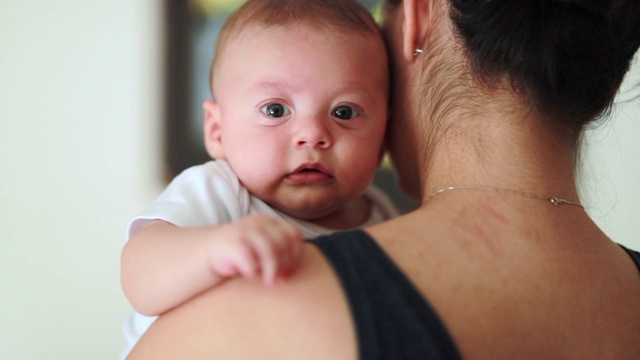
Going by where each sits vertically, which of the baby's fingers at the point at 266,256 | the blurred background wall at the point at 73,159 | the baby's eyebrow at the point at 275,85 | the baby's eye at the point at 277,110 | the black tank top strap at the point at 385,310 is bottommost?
the blurred background wall at the point at 73,159

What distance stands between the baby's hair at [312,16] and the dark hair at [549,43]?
0.26 m

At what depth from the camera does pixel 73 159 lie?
231cm

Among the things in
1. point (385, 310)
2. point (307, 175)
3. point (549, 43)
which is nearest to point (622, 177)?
point (307, 175)

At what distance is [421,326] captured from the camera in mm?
734

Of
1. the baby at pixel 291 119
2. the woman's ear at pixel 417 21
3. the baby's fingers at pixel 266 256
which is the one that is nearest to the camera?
the baby's fingers at pixel 266 256

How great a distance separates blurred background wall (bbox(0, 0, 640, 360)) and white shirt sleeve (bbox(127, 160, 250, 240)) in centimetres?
124

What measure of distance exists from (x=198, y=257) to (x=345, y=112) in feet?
1.36

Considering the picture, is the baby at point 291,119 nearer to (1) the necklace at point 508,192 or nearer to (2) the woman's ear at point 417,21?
(2) the woman's ear at point 417,21

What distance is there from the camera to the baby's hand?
714 millimetres

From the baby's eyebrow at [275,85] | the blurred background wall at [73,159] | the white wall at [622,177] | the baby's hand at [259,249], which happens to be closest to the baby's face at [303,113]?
the baby's eyebrow at [275,85]

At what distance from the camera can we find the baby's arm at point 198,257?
721 mm

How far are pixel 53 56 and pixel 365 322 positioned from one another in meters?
1.86

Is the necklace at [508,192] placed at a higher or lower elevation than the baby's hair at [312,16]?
lower

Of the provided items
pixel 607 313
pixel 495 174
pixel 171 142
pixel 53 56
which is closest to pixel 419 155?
pixel 495 174
